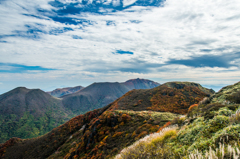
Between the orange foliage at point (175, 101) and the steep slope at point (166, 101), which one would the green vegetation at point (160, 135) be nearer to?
the orange foliage at point (175, 101)

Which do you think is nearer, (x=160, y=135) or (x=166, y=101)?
(x=160, y=135)

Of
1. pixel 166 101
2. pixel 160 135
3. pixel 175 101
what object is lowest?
pixel 166 101

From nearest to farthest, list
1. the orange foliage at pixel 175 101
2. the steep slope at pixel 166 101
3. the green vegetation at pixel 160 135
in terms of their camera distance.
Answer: the green vegetation at pixel 160 135, the orange foliage at pixel 175 101, the steep slope at pixel 166 101

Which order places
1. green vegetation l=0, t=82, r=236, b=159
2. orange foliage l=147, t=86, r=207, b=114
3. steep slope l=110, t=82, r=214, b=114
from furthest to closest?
steep slope l=110, t=82, r=214, b=114
orange foliage l=147, t=86, r=207, b=114
green vegetation l=0, t=82, r=236, b=159

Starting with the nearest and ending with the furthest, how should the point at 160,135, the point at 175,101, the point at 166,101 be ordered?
1. the point at 160,135
2. the point at 175,101
3. the point at 166,101

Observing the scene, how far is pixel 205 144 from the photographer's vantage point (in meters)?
3.88

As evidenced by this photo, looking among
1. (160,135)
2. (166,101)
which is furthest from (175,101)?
(160,135)

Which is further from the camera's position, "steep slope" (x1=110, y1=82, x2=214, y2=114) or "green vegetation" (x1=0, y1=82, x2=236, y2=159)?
"steep slope" (x1=110, y1=82, x2=214, y2=114)

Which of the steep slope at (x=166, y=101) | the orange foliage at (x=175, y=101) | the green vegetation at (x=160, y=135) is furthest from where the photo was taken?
the steep slope at (x=166, y=101)

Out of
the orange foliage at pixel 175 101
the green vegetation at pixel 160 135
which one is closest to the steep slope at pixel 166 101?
the orange foliage at pixel 175 101

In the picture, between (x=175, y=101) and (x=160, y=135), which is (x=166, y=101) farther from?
(x=160, y=135)

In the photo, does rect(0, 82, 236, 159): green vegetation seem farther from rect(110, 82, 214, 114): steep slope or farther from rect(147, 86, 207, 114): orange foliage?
rect(110, 82, 214, 114): steep slope

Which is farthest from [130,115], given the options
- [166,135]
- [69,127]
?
[69,127]

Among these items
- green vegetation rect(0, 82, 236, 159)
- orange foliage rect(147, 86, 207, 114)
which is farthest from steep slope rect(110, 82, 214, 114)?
green vegetation rect(0, 82, 236, 159)
